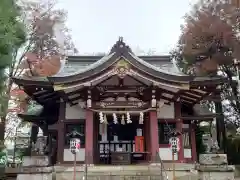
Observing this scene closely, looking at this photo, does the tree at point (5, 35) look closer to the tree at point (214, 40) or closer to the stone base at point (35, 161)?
the stone base at point (35, 161)

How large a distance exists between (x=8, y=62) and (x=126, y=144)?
7721 millimetres

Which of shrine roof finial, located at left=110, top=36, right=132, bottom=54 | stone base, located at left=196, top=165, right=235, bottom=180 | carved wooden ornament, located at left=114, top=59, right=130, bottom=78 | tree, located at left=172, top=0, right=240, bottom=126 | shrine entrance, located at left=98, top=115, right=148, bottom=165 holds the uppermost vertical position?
tree, located at left=172, top=0, right=240, bottom=126

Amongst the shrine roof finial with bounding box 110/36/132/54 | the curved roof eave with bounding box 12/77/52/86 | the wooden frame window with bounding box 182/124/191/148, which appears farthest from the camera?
the wooden frame window with bounding box 182/124/191/148

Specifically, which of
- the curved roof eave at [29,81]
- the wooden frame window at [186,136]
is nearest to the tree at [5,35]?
the curved roof eave at [29,81]

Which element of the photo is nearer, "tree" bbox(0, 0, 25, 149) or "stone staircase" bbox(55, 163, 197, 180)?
"tree" bbox(0, 0, 25, 149)

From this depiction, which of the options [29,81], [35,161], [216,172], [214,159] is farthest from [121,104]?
[216,172]

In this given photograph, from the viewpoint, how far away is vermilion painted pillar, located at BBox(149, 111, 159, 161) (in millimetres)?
12773

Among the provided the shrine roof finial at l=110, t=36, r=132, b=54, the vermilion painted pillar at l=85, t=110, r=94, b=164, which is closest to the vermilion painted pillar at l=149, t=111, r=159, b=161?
the vermilion painted pillar at l=85, t=110, r=94, b=164

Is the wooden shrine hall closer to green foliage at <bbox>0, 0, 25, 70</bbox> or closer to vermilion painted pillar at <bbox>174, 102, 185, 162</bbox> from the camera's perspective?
vermilion painted pillar at <bbox>174, 102, 185, 162</bbox>

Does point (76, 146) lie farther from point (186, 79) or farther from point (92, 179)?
point (186, 79)

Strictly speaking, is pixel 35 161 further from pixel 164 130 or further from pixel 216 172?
pixel 216 172

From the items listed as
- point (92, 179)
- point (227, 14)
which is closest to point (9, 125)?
point (92, 179)

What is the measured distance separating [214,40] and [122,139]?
10768 millimetres

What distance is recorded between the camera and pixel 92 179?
1151cm
